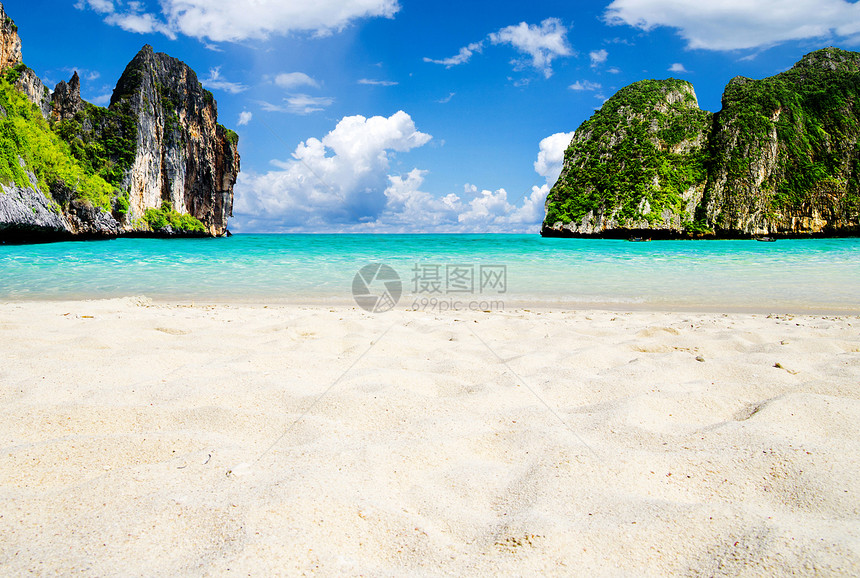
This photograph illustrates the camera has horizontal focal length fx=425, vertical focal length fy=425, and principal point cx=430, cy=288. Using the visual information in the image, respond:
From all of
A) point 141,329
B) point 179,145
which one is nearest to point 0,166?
point 179,145

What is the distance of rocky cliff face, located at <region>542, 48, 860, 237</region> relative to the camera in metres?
59.2

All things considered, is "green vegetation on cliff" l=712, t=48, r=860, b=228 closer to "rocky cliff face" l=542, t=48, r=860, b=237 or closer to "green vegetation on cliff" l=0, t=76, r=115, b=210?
"rocky cliff face" l=542, t=48, r=860, b=237

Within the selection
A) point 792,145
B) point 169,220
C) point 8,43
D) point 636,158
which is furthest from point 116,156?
point 792,145

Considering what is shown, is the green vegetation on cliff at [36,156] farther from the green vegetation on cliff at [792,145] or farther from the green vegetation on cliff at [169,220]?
the green vegetation on cliff at [792,145]

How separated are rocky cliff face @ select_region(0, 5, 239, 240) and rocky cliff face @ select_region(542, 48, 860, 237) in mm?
59920

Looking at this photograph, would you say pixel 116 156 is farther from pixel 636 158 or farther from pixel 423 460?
pixel 636 158

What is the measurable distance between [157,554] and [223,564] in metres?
0.25

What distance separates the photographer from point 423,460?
223cm

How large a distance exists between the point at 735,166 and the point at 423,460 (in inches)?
3012

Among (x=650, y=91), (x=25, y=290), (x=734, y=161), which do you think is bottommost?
(x=25, y=290)

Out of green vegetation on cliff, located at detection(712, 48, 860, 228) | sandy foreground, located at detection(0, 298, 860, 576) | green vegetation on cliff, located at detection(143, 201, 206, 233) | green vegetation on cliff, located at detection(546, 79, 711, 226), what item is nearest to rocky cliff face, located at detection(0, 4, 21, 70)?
green vegetation on cliff, located at detection(143, 201, 206, 233)

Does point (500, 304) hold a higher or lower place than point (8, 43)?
lower

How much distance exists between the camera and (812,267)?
15.8 meters

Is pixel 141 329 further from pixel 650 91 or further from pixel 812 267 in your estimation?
pixel 650 91
